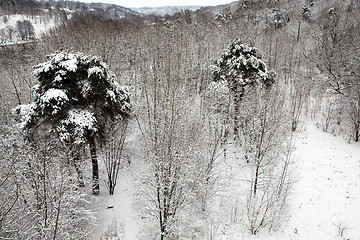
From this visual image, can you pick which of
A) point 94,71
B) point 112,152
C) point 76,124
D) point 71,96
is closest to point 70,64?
point 94,71

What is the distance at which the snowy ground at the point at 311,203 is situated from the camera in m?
9.32

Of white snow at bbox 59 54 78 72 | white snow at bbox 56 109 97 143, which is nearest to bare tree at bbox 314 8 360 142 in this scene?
white snow at bbox 56 109 97 143

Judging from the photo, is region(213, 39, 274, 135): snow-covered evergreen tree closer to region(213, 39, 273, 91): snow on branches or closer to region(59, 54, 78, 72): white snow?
region(213, 39, 273, 91): snow on branches

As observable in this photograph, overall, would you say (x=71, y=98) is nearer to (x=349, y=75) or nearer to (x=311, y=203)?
(x=311, y=203)

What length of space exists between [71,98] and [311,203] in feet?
43.2

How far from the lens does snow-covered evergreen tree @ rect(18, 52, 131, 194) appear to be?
9461 millimetres

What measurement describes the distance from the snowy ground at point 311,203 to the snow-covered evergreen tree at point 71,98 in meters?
4.35

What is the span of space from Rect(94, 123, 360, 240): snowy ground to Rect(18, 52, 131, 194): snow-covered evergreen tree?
→ 14.3 ft

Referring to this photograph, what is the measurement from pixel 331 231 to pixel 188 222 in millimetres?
6307

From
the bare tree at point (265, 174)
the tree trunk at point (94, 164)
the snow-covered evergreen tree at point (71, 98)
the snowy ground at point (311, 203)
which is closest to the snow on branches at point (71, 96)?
the snow-covered evergreen tree at point (71, 98)

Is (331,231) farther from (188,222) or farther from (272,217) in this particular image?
(188,222)

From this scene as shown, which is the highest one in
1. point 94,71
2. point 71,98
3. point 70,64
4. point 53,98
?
point 70,64

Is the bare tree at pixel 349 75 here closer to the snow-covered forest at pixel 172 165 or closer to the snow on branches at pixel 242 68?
the snow-covered forest at pixel 172 165

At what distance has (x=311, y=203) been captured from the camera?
10.6 m
